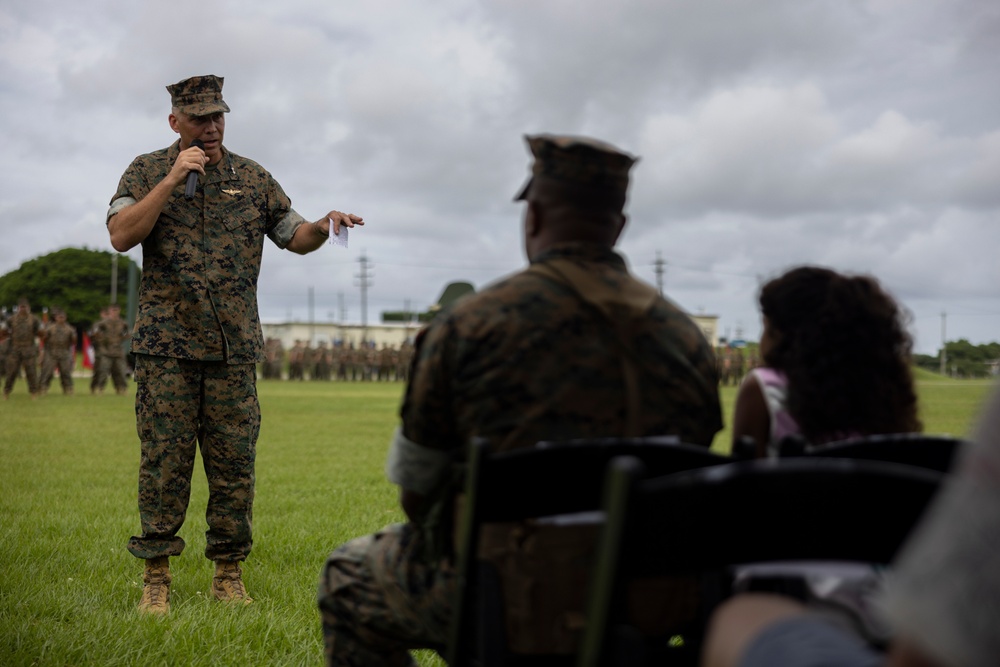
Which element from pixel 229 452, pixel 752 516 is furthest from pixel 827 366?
pixel 229 452

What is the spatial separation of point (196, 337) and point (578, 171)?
2877 mm

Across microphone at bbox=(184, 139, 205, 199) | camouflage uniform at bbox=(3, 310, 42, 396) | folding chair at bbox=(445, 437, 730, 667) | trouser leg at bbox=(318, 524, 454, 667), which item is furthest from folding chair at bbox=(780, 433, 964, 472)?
camouflage uniform at bbox=(3, 310, 42, 396)

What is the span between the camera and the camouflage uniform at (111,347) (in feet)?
86.3

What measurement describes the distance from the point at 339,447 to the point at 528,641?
1204 cm

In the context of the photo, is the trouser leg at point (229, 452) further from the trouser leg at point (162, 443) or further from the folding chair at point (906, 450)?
the folding chair at point (906, 450)

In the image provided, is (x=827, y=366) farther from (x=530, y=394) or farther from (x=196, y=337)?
(x=196, y=337)

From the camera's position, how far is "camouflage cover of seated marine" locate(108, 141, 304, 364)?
4.63 m

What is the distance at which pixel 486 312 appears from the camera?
2.18 meters

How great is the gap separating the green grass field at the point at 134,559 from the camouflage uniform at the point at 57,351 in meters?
12.0

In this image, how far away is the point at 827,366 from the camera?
2521 mm

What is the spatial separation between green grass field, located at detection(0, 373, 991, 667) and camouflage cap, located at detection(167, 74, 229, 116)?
2207 mm

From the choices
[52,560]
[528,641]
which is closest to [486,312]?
[528,641]

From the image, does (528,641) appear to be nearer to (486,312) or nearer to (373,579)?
(373,579)

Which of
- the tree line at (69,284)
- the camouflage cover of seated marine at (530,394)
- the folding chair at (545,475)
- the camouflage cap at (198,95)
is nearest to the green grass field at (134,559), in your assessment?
the camouflage cover of seated marine at (530,394)
